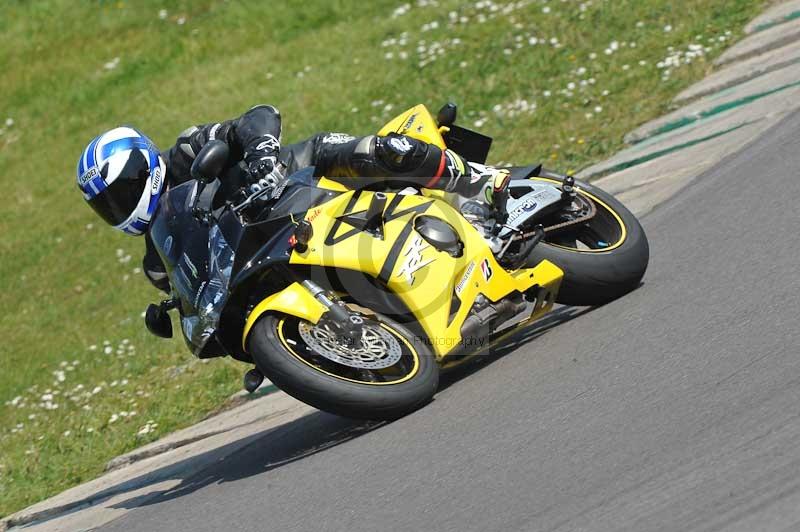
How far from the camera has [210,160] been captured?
218 inches

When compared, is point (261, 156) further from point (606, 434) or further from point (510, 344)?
point (606, 434)

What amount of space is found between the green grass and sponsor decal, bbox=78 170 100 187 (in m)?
2.63

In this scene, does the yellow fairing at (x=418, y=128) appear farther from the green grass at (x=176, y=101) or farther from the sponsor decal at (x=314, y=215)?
the green grass at (x=176, y=101)

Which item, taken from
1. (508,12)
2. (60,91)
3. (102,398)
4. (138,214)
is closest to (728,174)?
(138,214)

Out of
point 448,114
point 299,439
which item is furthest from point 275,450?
point 448,114

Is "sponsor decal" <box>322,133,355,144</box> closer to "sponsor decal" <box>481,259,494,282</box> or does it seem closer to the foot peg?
"sponsor decal" <box>481,259,494,282</box>

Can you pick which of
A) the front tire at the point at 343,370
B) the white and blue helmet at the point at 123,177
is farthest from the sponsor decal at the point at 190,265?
the front tire at the point at 343,370

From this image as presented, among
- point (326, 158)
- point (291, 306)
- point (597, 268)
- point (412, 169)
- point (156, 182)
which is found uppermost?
point (156, 182)

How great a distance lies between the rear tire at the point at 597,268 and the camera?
6.21 m

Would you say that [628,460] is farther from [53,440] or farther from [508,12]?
[508,12]

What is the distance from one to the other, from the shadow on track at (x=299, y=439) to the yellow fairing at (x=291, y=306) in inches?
27.5

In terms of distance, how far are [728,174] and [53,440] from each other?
504 cm

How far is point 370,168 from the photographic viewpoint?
6184 millimetres

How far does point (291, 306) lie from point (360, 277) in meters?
0.49
